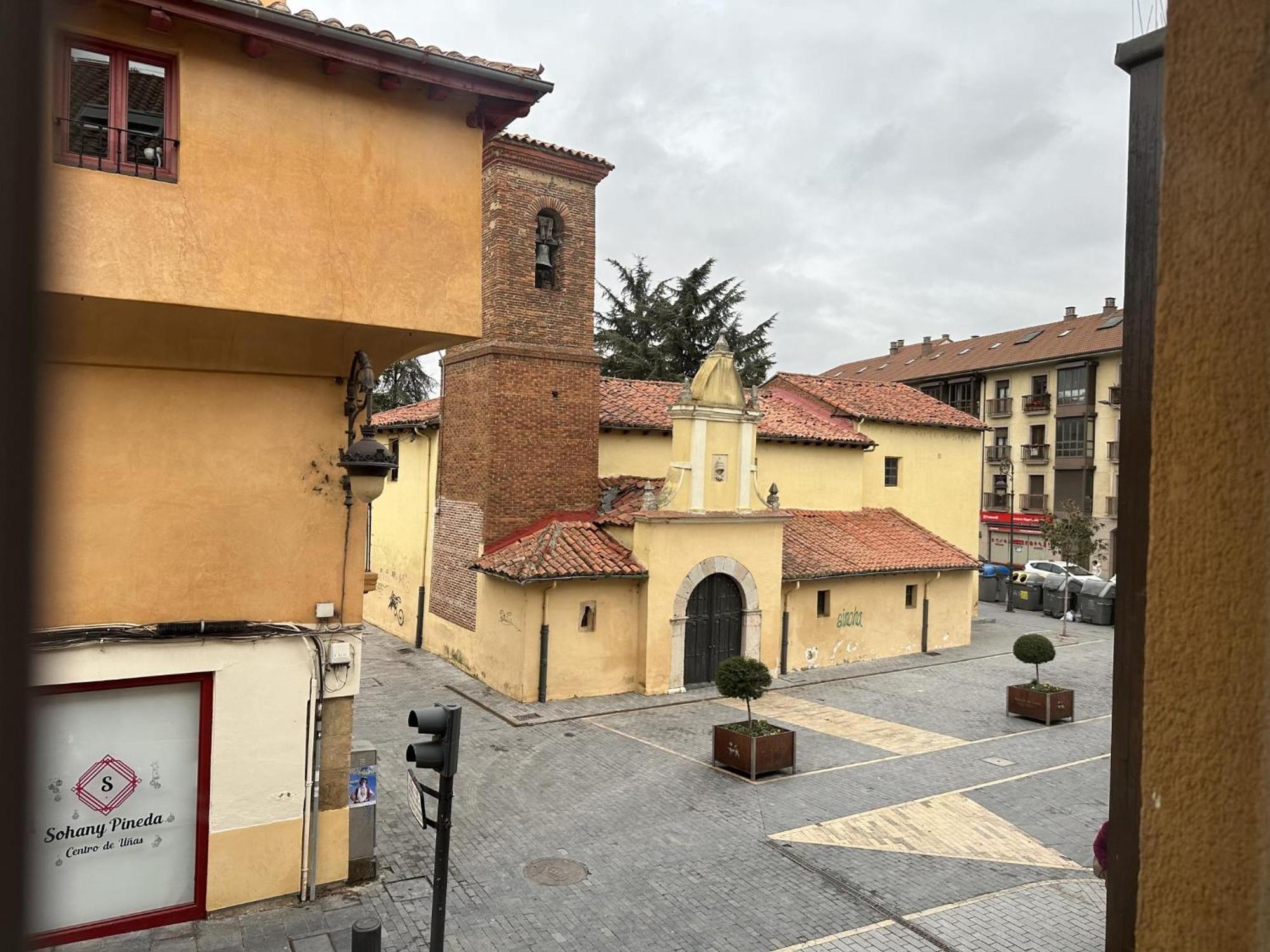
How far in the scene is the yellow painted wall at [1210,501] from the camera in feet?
4.27

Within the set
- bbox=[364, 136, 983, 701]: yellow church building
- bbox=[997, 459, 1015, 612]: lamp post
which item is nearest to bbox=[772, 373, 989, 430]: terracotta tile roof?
bbox=[364, 136, 983, 701]: yellow church building

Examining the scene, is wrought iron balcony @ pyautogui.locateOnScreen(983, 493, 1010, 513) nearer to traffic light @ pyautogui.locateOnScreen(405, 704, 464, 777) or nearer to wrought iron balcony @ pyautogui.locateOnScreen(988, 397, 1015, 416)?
wrought iron balcony @ pyautogui.locateOnScreen(988, 397, 1015, 416)

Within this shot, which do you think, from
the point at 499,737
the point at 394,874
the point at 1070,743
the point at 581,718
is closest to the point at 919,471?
the point at 1070,743

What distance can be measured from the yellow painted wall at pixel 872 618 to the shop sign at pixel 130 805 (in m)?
14.4

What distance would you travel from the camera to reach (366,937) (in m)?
6.73

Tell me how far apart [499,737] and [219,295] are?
961 centimetres

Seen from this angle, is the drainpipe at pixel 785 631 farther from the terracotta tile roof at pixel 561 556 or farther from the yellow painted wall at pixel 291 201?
the yellow painted wall at pixel 291 201

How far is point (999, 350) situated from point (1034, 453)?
7.21m

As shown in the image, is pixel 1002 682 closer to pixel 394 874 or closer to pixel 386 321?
pixel 394 874

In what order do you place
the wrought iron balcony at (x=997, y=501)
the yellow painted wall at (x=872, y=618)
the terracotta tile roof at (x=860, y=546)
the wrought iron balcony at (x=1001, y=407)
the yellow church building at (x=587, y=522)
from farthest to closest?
the wrought iron balcony at (x=997, y=501)
the wrought iron balcony at (x=1001, y=407)
the terracotta tile roof at (x=860, y=546)
the yellow painted wall at (x=872, y=618)
the yellow church building at (x=587, y=522)

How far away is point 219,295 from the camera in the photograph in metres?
7.14

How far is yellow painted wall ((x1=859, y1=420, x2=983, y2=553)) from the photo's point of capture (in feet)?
85.8

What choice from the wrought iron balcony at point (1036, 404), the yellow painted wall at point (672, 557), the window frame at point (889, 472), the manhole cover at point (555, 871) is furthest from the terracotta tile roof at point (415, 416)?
the wrought iron balcony at point (1036, 404)

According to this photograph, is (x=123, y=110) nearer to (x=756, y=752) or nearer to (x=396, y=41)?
(x=396, y=41)
